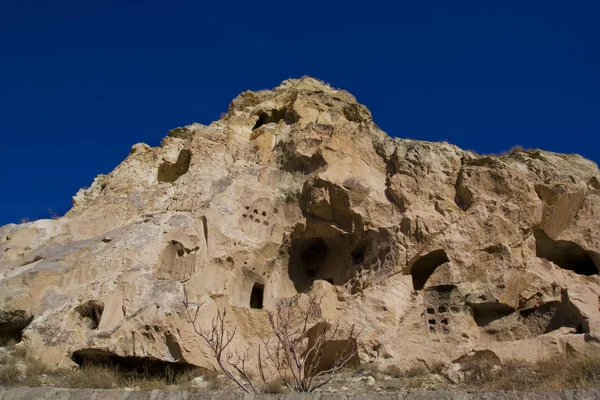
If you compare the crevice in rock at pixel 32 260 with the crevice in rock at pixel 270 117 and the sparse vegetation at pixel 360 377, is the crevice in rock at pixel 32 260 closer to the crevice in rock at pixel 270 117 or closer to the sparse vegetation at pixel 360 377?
the sparse vegetation at pixel 360 377

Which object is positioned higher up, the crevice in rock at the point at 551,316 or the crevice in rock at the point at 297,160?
the crevice in rock at the point at 297,160

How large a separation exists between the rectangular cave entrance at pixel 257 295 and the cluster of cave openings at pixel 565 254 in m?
6.51

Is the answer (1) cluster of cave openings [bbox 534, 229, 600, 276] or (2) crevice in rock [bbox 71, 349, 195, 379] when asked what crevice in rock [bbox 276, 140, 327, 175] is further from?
(2) crevice in rock [bbox 71, 349, 195, 379]

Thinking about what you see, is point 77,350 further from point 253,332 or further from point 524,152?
point 524,152

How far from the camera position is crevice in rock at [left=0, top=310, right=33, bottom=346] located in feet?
37.9

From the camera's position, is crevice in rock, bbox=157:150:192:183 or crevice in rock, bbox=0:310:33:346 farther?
crevice in rock, bbox=157:150:192:183

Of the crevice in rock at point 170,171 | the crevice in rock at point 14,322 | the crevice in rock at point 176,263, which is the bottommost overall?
the crevice in rock at point 14,322

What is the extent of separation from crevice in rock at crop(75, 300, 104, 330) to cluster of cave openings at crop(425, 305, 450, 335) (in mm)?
6683

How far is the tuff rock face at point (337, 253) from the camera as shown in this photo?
10406mm

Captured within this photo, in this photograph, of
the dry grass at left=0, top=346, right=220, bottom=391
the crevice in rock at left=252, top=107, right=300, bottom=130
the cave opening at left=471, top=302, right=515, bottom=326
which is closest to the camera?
the dry grass at left=0, top=346, right=220, bottom=391

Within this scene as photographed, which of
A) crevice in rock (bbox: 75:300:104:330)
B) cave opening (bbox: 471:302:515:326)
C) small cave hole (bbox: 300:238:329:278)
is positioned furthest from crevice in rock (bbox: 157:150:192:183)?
cave opening (bbox: 471:302:515:326)

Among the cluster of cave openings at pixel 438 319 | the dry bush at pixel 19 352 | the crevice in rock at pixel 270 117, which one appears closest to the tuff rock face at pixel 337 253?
the cluster of cave openings at pixel 438 319

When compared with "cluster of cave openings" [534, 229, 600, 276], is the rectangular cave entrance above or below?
below

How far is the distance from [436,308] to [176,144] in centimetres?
1110
